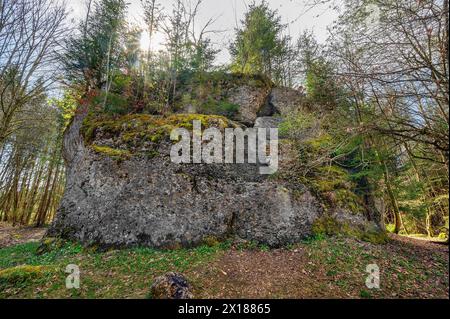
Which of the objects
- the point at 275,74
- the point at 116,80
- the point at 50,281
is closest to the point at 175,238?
the point at 50,281

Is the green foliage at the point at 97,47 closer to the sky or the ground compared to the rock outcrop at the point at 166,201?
closer to the sky

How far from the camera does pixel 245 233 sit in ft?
23.1

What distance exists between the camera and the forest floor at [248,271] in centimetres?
441

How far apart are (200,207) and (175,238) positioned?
1284 millimetres

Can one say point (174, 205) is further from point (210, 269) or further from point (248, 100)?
point (248, 100)

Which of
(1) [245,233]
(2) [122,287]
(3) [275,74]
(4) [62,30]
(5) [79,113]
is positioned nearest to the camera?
(2) [122,287]

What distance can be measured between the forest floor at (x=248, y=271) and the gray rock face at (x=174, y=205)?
0.50 m

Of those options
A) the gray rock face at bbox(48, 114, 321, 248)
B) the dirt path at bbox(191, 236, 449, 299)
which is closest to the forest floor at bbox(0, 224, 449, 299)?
the dirt path at bbox(191, 236, 449, 299)

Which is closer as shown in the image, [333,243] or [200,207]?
[333,243]

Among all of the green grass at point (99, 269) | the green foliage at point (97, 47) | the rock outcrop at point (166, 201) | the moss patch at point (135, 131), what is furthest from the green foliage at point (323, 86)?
the green foliage at point (97, 47)

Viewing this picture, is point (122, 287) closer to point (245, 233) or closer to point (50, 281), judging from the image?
point (50, 281)

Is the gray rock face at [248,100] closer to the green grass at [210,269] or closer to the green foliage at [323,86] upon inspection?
the green foliage at [323,86]

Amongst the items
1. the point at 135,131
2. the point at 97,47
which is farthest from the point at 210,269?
the point at 97,47
